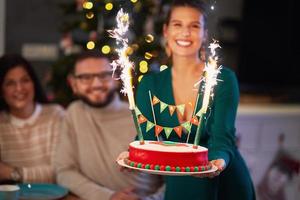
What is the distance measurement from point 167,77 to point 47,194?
614 millimetres

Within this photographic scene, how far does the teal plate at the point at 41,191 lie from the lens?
6.28 feet

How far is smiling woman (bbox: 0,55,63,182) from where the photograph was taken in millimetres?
2084

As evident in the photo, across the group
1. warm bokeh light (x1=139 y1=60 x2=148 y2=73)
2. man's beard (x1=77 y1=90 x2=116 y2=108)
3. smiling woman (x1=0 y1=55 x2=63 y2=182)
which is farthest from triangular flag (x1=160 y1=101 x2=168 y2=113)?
smiling woman (x1=0 y1=55 x2=63 y2=182)

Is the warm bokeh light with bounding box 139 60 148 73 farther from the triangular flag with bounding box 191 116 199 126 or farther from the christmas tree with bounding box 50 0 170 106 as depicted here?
the triangular flag with bounding box 191 116 199 126

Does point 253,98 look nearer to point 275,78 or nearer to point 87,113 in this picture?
point 275,78

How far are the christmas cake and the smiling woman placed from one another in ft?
2.29

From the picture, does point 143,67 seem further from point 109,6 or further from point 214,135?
point 214,135

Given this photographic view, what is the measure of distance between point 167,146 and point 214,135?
164 mm

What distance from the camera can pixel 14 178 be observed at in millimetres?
2080

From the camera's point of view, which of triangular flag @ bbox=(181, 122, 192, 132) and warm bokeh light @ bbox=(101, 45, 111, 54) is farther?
warm bokeh light @ bbox=(101, 45, 111, 54)

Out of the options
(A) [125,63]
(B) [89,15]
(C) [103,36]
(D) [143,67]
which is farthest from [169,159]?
(C) [103,36]

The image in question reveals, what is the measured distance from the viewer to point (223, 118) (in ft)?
5.31

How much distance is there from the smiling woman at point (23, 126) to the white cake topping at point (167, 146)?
66 centimetres

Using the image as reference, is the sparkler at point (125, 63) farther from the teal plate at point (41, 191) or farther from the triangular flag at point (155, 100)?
the teal plate at point (41, 191)
